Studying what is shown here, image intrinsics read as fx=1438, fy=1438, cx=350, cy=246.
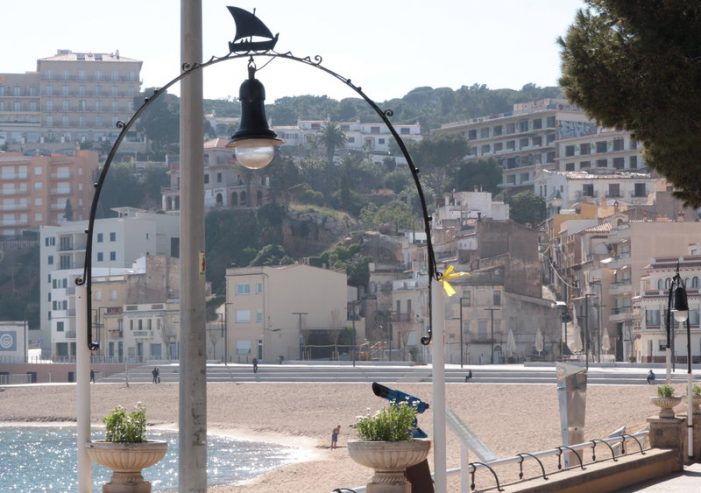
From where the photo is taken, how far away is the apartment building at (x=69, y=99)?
619 feet

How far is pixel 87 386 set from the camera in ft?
34.4

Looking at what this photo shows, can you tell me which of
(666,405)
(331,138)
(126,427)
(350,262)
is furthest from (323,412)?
(331,138)

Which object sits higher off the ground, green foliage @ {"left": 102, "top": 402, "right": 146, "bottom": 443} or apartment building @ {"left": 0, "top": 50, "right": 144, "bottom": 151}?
apartment building @ {"left": 0, "top": 50, "right": 144, "bottom": 151}

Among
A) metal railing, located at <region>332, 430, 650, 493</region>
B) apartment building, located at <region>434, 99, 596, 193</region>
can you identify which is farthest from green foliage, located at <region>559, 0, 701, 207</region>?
apartment building, located at <region>434, 99, 596, 193</region>

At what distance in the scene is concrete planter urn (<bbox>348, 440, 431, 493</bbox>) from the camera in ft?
33.9

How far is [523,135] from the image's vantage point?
155m

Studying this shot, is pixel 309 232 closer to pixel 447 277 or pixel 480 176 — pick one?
pixel 480 176

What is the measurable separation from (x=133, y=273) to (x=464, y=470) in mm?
92458

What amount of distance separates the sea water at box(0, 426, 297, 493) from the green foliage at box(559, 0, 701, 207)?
97.8ft

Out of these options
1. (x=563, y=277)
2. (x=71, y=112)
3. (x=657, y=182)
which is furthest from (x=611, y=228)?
(x=71, y=112)

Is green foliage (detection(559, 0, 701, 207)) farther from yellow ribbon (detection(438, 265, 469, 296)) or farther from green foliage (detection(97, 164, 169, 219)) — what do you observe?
green foliage (detection(97, 164, 169, 219))

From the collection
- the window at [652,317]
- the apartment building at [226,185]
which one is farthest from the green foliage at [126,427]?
the apartment building at [226,185]

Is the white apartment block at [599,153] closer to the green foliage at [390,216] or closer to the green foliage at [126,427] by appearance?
the green foliage at [390,216]

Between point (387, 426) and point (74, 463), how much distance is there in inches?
1923
